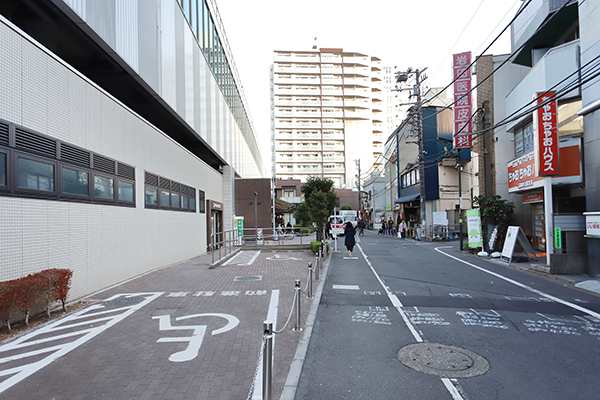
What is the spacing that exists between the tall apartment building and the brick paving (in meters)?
75.3

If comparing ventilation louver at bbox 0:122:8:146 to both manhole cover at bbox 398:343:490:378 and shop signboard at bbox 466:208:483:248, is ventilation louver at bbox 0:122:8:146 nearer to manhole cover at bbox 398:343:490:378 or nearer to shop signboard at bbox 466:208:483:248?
manhole cover at bbox 398:343:490:378

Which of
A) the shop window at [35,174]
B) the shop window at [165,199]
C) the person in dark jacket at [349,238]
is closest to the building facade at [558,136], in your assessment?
the person in dark jacket at [349,238]

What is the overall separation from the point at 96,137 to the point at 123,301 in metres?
4.25

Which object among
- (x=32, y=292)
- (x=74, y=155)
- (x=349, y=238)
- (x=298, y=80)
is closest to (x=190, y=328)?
(x=32, y=292)

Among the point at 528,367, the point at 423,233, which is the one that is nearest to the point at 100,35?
the point at 528,367

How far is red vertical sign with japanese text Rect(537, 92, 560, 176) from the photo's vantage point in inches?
542

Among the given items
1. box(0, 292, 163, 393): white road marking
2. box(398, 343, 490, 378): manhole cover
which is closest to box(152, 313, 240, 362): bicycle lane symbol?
box(0, 292, 163, 393): white road marking

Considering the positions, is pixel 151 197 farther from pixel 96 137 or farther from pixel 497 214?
pixel 497 214

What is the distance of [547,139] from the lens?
13977mm

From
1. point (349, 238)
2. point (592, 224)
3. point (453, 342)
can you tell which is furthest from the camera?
point (349, 238)

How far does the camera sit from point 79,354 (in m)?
5.53

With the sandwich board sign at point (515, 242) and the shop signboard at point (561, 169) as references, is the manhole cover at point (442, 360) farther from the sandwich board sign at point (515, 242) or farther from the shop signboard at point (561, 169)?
the sandwich board sign at point (515, 242)

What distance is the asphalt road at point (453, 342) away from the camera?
4.55m

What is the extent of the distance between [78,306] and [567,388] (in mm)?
8630
